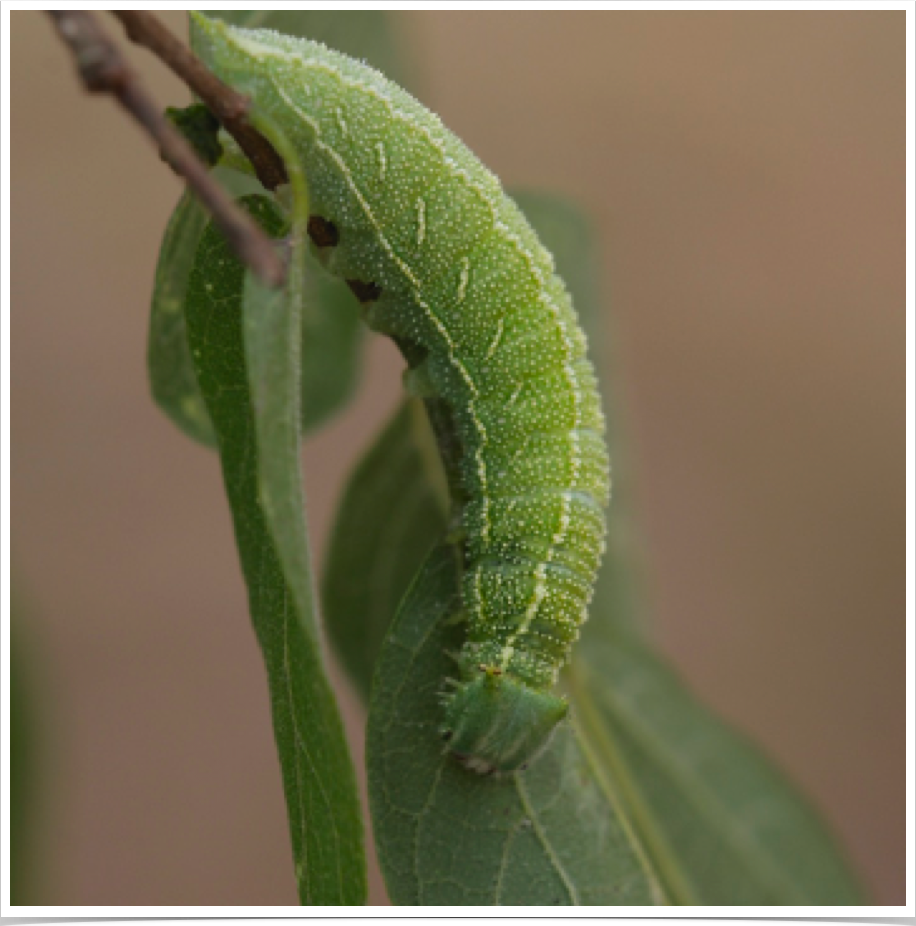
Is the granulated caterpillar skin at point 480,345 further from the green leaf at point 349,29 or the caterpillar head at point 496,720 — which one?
the green leaf at point 349,29

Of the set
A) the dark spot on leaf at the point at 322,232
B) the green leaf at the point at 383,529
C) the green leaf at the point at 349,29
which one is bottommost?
the green leaf at the point at 383,529

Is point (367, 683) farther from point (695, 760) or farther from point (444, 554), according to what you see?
point (695, 760)

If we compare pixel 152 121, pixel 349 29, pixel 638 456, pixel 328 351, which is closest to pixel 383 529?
pixel 328 351

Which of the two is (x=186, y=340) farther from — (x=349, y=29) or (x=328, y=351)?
(x=349, y=29)

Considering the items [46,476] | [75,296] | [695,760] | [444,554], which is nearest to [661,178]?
[75,296]

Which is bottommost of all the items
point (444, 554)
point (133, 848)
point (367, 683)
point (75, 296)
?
point (133, 848)

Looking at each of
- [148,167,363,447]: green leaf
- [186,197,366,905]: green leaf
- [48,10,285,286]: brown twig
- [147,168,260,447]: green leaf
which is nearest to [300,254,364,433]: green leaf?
[148,167,363,447]: green leaf

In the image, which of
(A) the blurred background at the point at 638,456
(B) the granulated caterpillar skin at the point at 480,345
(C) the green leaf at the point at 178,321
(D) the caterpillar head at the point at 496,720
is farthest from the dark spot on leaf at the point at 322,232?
(A) the blurred background at the point at 638,456
